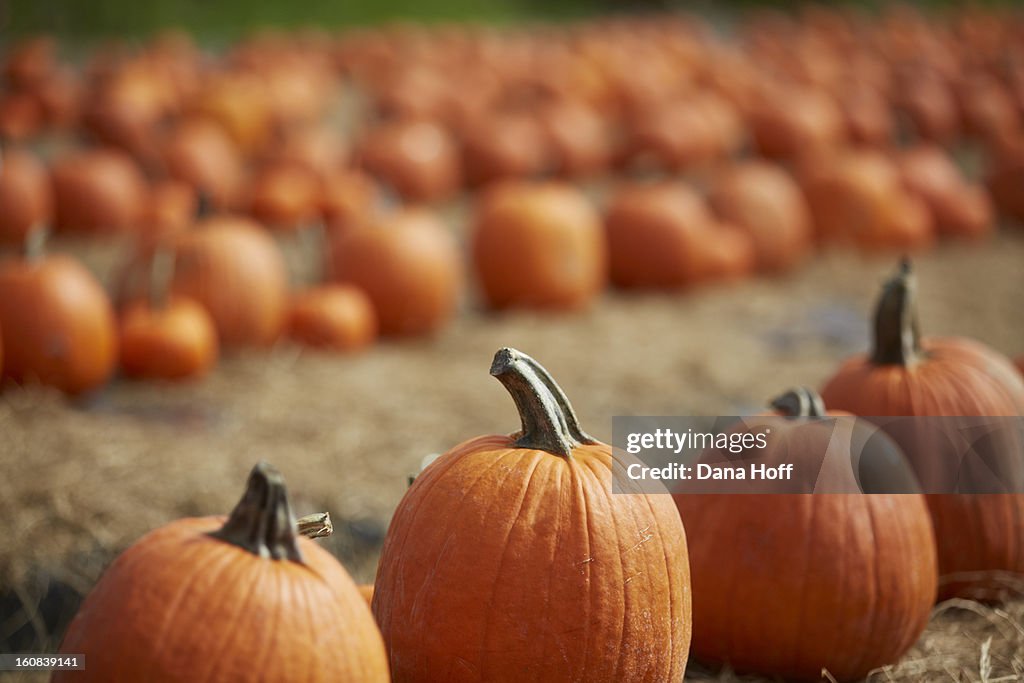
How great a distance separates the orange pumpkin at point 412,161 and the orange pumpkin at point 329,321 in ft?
11.6

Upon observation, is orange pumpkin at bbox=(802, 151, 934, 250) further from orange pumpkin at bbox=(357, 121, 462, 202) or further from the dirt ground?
orange pumpkin at bbox=(357, 121, 462, 202)

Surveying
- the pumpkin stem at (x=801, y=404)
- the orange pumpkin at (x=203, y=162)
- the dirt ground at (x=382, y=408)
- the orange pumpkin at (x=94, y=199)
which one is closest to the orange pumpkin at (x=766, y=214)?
the dirt ground at (x=382, y=408)

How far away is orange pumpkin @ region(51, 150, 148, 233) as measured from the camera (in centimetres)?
827

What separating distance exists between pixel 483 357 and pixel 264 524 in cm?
427

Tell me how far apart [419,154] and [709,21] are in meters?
17.7

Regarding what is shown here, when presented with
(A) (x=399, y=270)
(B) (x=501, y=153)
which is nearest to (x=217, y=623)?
(A) (x=399, y=270)

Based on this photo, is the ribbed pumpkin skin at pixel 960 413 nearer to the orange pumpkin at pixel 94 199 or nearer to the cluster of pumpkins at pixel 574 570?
the cluster of pumpkins at pixel 574 570

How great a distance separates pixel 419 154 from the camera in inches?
389

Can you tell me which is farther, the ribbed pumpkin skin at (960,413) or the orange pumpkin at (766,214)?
the orange pumpkin at (766,214)

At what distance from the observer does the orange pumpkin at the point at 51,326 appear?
16.8 ft

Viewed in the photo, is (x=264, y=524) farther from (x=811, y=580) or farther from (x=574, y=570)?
(x=811, y=580)

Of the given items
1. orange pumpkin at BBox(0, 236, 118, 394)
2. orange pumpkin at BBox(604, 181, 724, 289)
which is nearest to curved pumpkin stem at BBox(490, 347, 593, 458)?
orange pumpkin at BBox(0, 236, 118, 394)

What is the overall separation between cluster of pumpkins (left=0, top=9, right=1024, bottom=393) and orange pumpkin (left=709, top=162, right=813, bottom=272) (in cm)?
2

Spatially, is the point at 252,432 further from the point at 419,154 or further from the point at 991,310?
the point at 419,154
